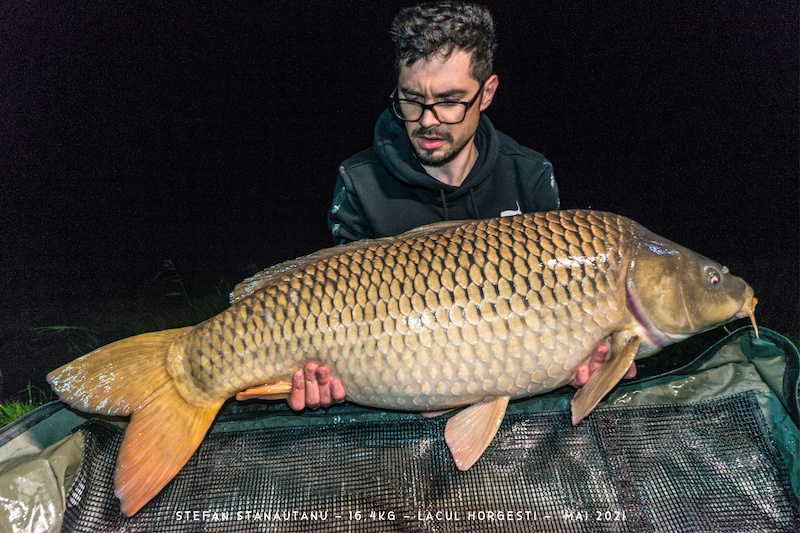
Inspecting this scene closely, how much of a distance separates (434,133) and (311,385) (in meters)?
1.01

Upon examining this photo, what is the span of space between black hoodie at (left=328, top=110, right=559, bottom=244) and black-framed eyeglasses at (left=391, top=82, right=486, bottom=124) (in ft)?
0.79

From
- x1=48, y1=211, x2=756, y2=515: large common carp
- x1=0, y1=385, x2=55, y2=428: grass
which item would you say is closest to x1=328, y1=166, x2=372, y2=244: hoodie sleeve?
x1=48, y1=211, x2=756, y2=515: large common carp

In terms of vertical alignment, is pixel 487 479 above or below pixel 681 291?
below

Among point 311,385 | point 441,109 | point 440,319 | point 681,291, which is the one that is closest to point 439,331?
point 440,319

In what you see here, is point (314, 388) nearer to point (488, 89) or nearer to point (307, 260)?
point (307, 260)

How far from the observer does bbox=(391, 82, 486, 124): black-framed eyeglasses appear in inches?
72.1

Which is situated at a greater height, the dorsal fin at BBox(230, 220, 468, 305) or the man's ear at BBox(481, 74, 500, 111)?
the man's ear at BBox(481, 74, 500, 111)

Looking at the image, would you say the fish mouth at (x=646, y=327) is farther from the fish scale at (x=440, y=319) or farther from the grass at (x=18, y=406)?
the grass at (x=18, y=406)

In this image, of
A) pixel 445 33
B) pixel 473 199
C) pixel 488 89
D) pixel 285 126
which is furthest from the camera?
pixel 285 126

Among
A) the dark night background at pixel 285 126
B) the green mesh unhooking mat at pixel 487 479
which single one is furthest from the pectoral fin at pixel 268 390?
the dark night background at pixel 285 126

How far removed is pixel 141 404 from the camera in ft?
4.57

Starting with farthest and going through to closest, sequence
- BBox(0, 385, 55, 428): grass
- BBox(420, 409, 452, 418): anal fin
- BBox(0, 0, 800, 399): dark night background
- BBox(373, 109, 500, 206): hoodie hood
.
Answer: BBox(0, 0, 800, 399): dark night background < BBox(0, 385, 55, 428): grass < BBox(373, 109, 500, 206): hoodie hood < BBox(420, 409, 452, 418): anal fin

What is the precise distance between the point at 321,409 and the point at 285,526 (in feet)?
1.24

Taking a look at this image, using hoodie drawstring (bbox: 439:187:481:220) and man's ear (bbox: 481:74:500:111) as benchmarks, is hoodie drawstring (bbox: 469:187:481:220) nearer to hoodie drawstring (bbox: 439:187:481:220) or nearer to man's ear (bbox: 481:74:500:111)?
hoodie drawstring (bbox: 439:187:481:220)
